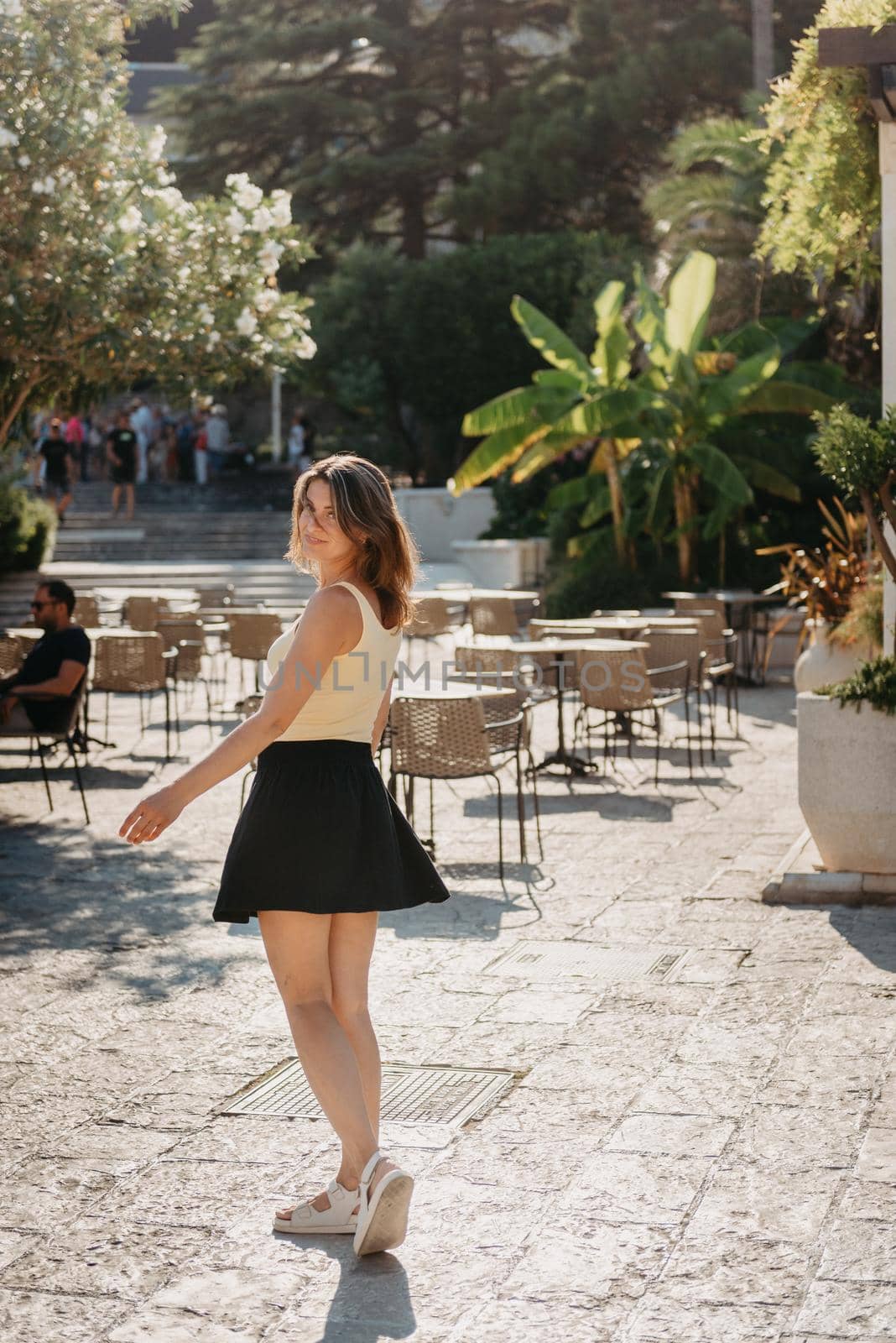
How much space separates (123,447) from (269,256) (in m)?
18.5

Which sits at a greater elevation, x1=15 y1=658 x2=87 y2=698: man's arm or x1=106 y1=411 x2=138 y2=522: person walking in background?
x1=106 y1=411 x2=138 y2=522: person walking in background

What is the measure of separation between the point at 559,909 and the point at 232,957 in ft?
5.14

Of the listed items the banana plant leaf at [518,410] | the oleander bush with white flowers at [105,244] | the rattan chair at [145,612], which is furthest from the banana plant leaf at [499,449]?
the oleander bush with white flowers at [105,244]

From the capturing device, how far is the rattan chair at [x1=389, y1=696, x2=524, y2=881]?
335 inches

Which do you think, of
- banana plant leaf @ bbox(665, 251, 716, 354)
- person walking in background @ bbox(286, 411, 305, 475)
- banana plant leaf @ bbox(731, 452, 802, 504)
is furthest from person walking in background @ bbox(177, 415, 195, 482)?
banana plant leaf @ bbox(731, 452, 802, 504)

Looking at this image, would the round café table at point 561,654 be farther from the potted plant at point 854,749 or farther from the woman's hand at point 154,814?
the woman's hand at point 154,814

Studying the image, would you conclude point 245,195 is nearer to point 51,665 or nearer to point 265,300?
point 265,300

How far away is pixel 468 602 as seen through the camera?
1484 cm

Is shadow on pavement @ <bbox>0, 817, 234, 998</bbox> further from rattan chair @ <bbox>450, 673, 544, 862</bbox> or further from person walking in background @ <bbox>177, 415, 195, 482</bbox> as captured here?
person walking in background @ <bbox>177, 415, 195, 482</bbox>

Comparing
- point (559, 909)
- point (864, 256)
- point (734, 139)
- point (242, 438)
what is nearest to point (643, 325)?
point (734, 139)

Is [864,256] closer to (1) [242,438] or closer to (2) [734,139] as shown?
(2) [734,139]

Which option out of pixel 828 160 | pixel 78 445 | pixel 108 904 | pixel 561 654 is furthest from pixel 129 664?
pixel 78 445

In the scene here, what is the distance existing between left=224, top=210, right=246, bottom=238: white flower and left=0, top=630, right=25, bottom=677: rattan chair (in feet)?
A: 10.5

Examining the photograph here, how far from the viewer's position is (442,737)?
8.55 metres
